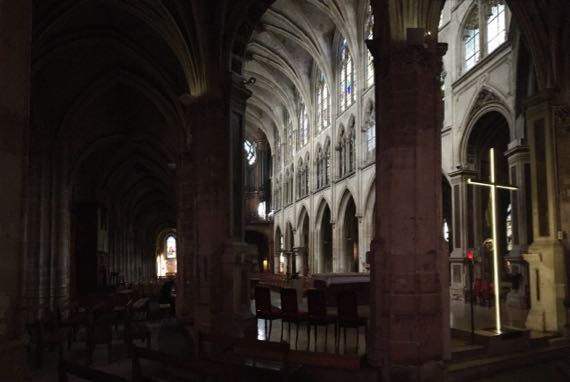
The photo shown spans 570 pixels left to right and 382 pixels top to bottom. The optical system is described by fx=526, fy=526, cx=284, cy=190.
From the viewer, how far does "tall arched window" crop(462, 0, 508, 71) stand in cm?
1580

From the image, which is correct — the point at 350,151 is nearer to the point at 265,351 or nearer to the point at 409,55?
the point at 409,55

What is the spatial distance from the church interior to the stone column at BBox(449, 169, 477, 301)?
64 mm

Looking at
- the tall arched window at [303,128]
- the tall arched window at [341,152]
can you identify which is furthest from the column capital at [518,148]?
the tall arched window at [303,128]

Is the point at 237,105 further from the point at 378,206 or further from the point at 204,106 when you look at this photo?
the point at 378,206

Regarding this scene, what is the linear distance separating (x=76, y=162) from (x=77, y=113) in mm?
3161

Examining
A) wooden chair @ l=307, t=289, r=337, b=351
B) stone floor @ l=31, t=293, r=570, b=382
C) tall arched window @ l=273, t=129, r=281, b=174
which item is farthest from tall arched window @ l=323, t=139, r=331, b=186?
wooden chair @ l=307, t=289, r=337, b=351

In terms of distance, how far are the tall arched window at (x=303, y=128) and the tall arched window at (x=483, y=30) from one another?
17348 millimetres

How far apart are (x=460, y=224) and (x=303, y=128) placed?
62.0 feet

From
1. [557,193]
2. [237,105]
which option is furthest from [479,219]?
[237,105]

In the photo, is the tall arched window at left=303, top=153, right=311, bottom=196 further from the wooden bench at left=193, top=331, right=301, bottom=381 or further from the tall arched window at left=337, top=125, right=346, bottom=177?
the wooden bench at left=193, top=331, right=301, bottom=381

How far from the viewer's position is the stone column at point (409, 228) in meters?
7.54

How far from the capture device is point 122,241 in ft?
122

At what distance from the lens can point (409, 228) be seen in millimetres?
7703

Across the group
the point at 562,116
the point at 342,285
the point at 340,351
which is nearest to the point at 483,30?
the point at 562,116
